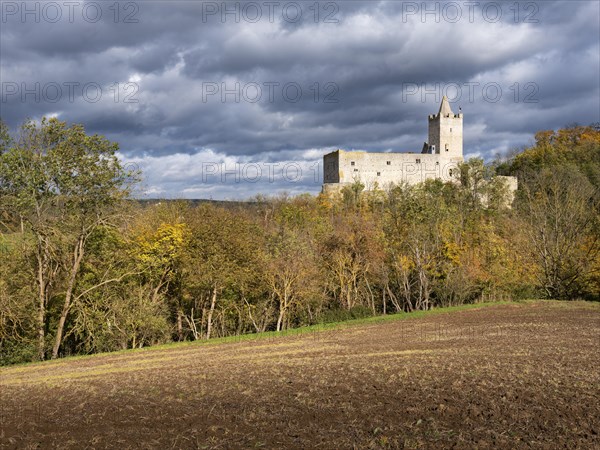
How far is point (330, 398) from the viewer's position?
47.7 ft

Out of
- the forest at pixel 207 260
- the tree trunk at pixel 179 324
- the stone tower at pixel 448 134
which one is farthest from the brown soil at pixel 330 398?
the stone tower at pixel 448 134

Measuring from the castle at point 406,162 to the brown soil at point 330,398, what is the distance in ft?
244

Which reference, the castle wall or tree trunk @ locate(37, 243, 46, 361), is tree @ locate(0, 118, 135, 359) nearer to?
tree trunk @ locate(37, 243, 46, 361)

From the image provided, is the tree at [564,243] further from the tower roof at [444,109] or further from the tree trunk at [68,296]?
the tower roof at [444,109]

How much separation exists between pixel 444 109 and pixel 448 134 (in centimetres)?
523

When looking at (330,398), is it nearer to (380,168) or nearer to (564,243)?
(564,243)

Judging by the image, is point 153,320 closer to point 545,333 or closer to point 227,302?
point 227,302

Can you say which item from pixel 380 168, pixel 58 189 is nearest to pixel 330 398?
pixel 58 189

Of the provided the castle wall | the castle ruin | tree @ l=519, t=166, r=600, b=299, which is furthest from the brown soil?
the castle wall

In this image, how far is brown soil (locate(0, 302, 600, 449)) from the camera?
36.9 ft

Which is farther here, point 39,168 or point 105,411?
point 39,168

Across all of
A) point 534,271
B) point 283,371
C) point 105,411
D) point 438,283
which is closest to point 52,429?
point 105,411

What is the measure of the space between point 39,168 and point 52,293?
1012 cm

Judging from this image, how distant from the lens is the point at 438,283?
53.0 metres
